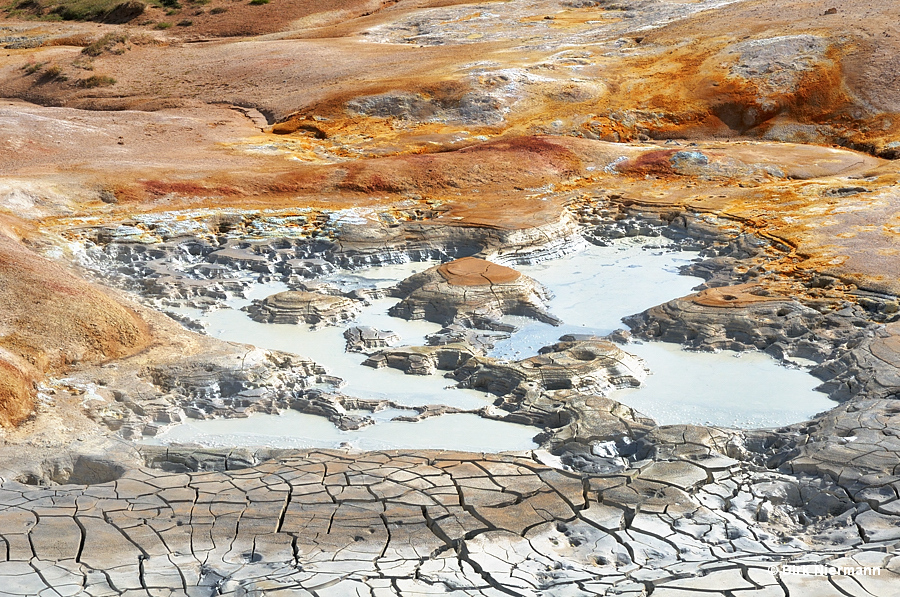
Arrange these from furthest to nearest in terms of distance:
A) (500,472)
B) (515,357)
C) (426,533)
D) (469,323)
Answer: (469,323) → (515,357) → (500,472) → (426,533)

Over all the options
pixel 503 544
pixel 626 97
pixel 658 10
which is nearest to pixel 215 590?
pixel 503 544

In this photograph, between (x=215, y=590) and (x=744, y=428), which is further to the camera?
(x=744, y=428)

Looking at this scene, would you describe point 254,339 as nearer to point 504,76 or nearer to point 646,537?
point 646,537

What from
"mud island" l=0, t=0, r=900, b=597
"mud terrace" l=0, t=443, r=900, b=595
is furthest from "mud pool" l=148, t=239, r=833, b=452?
"mud terrace" l=0, t=443, r=900, b=595

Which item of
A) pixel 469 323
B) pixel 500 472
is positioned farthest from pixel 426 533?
pixel 469 323

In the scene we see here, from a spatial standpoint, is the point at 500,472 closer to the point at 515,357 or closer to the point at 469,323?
the point at 515,357

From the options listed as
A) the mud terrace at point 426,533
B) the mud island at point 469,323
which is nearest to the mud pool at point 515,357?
the mud island at point 469,323

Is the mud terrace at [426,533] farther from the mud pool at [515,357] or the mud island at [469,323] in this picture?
the mud pool at [515,357]
